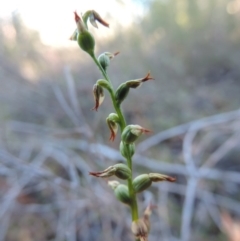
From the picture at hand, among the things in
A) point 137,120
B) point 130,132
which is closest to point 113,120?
point 130,132

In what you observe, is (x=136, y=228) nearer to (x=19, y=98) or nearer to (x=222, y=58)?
(x=19, y=98)

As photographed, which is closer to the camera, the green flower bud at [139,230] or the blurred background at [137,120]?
the green flower bud at [139,230]

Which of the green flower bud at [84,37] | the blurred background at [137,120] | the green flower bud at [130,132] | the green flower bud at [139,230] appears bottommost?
the green flower bud at [139,230]

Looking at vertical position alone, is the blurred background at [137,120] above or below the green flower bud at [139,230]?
above

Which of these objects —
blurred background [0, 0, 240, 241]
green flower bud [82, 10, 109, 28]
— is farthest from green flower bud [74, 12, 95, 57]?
blurred background [0, 0, 240, 241]

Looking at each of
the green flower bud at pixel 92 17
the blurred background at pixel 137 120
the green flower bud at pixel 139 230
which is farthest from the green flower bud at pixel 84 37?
the blurred background at pixel 137 120

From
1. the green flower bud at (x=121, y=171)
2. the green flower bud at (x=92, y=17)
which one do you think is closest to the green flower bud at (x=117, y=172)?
the green flower bud at (x=121, y=171)

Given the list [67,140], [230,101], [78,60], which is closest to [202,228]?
[67,140]

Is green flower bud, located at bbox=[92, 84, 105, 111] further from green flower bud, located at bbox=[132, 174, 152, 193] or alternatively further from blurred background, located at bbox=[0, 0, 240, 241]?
blurred background, located at bbox=[0, 0, 240, 241]

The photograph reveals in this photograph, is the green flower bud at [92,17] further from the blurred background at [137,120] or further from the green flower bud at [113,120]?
the blurred background at [137,120]
